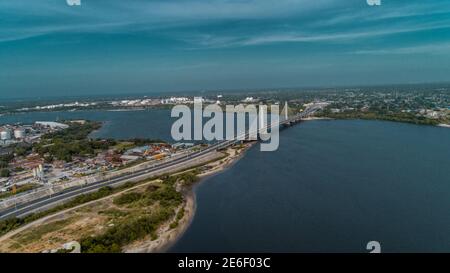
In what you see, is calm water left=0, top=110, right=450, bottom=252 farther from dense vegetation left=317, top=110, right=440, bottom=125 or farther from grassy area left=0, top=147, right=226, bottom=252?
dense vegetation left=317, top=110, right=440, bottom=125

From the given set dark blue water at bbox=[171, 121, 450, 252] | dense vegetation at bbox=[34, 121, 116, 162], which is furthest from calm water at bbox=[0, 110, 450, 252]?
dense vegetation at bbox=[34, 121, 116, 162]

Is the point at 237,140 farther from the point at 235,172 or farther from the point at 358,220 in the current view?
the point at 358,220

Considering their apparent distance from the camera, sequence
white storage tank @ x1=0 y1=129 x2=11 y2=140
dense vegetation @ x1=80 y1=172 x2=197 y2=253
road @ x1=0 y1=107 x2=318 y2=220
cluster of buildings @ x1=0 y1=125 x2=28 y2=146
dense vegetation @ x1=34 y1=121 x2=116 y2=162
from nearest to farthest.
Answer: dense vegetation @ x1=80 y1=172 x2=197 y2=253
road @ x1=0 y1=107 x2=318 y2=220
dense vegetation @ x1=34 y1=121 x2=116 y2=162
cluster of buildings @ x1=0 y1=125 x2=28 y2=146
white storage tank @ x1=0 y1=129 x2=11 y2=140

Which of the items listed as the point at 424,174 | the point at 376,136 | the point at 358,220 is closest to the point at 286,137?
the point at 376,136

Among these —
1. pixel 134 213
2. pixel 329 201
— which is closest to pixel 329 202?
pixel 329 201

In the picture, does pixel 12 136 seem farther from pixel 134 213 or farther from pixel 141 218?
pixel 141 218
